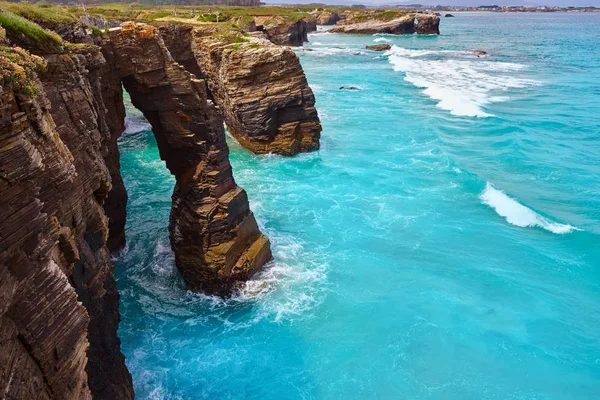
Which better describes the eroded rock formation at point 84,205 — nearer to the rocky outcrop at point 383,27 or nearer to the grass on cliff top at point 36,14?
the grass on cliff top at point 36,14

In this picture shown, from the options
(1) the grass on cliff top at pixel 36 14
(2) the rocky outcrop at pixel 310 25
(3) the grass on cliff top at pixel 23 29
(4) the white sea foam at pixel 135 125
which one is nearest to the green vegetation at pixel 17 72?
(3) the grass on cliff top at pixel 23 29

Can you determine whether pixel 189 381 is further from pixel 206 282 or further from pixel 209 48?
pixel 209 48

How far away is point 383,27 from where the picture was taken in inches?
6378

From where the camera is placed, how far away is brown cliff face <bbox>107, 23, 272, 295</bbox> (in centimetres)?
1852

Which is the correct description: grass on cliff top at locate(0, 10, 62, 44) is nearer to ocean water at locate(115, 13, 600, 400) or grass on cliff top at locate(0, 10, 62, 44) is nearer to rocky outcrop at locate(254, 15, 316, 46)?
ocean water at locate(115, 13, 600, 400)

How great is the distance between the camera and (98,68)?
1658 centimetres

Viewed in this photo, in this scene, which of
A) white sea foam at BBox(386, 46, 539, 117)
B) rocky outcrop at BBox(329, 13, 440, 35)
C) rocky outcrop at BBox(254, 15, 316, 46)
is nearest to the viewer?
white sea foam at BBox(386, 46, 539, 117)

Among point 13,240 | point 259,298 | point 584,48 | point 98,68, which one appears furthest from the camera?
point 584,48

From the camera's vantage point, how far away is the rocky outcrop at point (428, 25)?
157m

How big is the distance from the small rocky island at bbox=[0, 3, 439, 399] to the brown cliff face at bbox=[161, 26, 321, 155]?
13839 millimetres

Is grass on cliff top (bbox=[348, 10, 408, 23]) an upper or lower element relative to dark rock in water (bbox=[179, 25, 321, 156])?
upper

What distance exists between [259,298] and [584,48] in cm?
12837

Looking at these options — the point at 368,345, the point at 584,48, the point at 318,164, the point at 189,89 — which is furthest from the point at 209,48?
the point at 584,48

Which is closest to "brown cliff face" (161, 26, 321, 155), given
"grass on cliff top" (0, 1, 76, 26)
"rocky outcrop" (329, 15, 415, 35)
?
"grass on cliff top" (0, 1, 76, 26)
